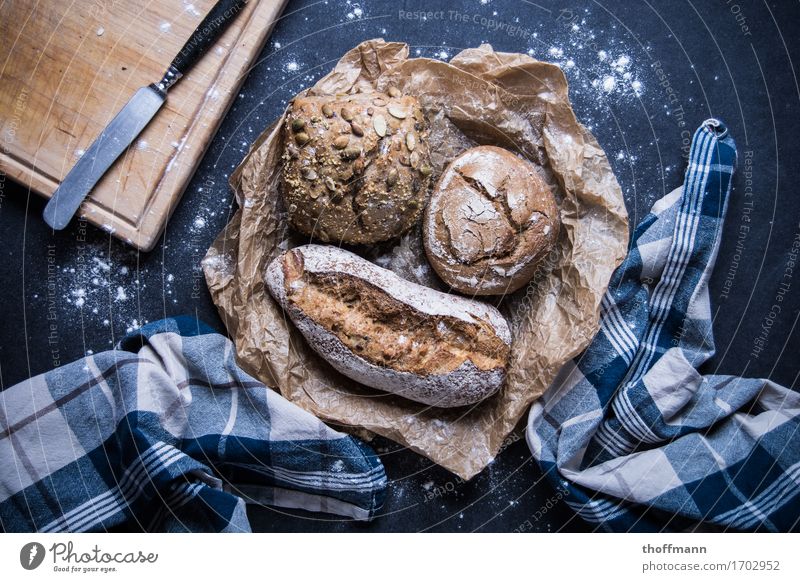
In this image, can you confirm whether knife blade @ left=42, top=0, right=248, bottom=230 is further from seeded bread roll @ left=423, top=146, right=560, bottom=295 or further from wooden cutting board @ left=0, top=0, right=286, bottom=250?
seeded bread roll @ left=423, top=146, right=560, bottom=295

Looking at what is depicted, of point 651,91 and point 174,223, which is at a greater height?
point 651,91

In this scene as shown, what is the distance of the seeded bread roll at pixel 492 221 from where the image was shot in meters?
1.27

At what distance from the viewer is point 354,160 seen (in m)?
1.25

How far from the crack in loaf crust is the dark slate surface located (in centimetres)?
22

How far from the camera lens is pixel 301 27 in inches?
55.8

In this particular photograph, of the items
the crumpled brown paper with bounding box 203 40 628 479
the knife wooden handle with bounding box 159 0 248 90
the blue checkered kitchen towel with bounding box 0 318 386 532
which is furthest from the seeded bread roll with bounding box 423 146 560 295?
the knife wooden handle with bounding box 159 0 248 90

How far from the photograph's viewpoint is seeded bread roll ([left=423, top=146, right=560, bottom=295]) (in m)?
1.27

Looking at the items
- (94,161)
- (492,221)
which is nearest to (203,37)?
(94,161)

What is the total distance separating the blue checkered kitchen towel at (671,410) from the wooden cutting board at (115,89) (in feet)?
3.14

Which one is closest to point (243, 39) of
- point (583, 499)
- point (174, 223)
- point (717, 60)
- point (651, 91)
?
point (174, 223)
